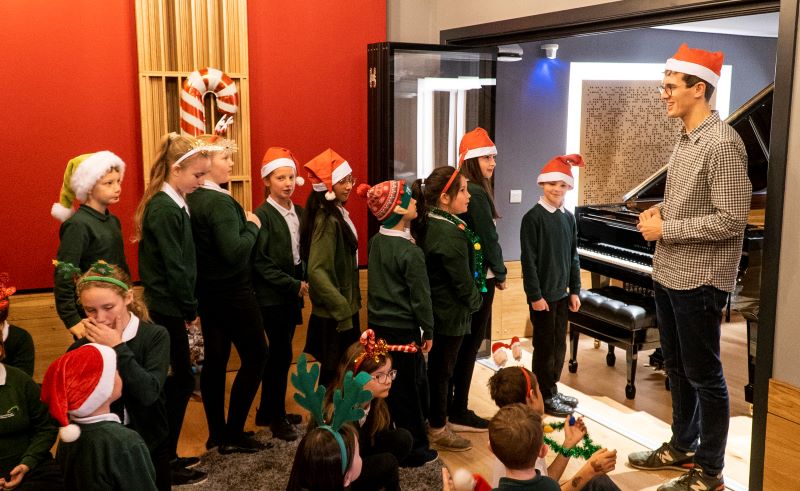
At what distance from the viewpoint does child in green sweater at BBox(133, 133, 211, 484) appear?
3203 millimetres

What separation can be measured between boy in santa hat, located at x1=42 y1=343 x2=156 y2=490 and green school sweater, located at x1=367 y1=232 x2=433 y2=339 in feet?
4.77

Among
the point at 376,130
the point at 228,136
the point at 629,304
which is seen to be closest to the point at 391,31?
the point at 376,130

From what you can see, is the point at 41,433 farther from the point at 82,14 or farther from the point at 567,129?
the point at 567,129

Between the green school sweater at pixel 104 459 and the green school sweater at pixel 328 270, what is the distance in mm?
1536

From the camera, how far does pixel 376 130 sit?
4.91m

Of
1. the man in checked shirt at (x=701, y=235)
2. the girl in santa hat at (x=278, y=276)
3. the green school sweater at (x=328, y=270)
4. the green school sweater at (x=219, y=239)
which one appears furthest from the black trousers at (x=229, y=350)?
the man in checked shirt at (x=701, y=235)

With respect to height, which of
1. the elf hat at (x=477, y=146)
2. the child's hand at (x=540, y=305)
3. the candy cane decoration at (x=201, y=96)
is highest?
the candy cane decoration at (x=201, y=96)

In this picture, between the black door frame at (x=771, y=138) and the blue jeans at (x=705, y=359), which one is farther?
the blue jeans at (x=705, y=359)

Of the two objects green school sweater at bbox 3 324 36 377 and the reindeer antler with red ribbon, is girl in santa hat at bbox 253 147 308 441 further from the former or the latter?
green school sweater at bbox 3 324 36 377

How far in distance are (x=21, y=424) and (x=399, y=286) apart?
61.9 inches

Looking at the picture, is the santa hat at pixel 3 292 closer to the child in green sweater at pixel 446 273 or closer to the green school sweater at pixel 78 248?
the green school sweater at pixel 78 248

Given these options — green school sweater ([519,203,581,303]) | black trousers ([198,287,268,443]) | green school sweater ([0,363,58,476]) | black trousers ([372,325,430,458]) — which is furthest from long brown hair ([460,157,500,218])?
green school sweater ([0,363,58,476])

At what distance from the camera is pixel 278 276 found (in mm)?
3736

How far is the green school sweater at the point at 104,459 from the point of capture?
2.17m
